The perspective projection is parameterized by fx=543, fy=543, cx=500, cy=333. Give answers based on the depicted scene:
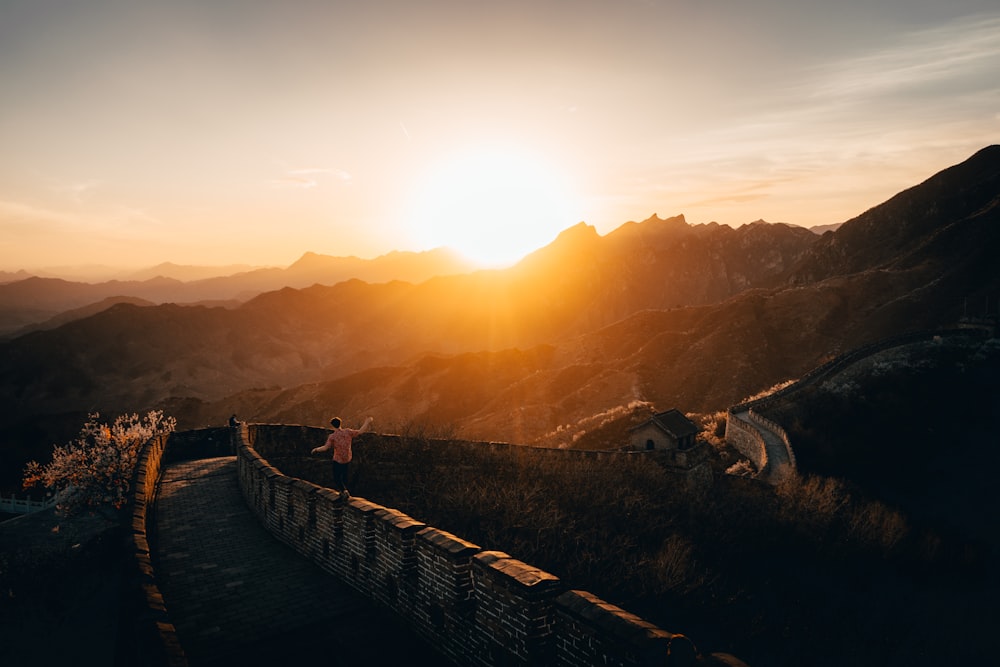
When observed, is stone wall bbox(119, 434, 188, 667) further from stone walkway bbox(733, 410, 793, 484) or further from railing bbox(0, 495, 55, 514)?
railing bbox(0, 495, 55, 514)

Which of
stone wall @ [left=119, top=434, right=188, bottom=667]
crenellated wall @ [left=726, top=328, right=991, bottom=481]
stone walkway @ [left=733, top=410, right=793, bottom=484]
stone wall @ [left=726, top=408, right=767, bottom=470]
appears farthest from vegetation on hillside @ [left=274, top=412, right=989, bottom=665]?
crenellated wall @ [left=726, top=328, right=991, bottom=481]

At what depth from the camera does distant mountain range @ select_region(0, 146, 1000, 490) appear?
6512 centimetres

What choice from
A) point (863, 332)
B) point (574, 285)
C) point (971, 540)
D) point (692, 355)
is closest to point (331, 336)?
point (574, 285)

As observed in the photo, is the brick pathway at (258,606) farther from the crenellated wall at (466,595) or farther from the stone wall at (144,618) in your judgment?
the stone wall at (144,618)

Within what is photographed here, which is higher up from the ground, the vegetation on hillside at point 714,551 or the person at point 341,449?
the person at point 341,449

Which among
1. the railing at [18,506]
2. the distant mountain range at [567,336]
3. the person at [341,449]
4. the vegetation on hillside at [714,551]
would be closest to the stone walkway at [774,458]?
the vegetation on hillside at [714,551]

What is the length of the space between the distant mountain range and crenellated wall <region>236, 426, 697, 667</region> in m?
13.3

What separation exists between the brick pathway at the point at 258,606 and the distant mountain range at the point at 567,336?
11.9 meters

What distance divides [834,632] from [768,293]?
277 feet

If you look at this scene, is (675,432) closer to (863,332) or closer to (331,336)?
(863,332)

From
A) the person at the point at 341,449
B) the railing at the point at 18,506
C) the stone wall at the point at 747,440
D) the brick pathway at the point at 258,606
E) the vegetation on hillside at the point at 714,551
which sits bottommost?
the railing at the point at 18,506

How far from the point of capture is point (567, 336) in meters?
147

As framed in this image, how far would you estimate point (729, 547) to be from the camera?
1256 centimetres

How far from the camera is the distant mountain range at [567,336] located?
6512 cm
